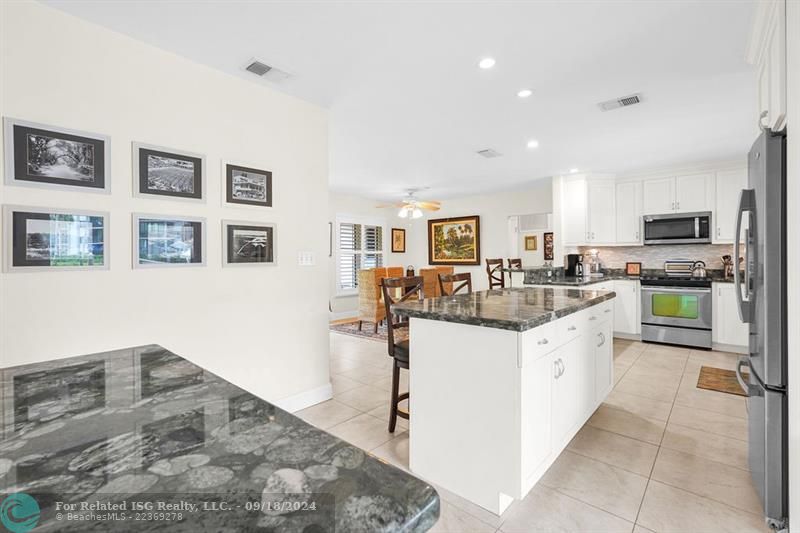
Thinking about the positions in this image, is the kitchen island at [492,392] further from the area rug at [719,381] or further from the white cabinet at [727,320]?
the white cabinet at [727,320]

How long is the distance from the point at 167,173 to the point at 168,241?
420 mm

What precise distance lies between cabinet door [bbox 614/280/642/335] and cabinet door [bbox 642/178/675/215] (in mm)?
1112

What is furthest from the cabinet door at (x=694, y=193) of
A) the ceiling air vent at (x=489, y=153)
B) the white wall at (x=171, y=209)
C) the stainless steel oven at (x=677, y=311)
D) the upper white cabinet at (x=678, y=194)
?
the white wall at (x=171, y=209)

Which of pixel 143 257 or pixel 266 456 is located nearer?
pixel 266 456

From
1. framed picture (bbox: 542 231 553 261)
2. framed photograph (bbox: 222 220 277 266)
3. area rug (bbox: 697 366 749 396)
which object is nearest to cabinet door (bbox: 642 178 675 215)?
framed picture (bbox: 542 231 553 261)

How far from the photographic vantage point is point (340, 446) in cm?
59

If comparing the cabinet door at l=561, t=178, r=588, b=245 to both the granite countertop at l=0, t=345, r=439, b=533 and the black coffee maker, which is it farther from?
the granite countertop at l=0, t=345, r=439, b=533

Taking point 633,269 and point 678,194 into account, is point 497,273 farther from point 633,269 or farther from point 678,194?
point 678,194

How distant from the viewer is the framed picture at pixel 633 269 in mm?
5602

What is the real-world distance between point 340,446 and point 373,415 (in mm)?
2462

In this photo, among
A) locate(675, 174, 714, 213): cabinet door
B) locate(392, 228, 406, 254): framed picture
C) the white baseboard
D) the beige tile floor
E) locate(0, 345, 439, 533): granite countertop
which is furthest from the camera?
locate(392, 228, 406, 254): framed picture

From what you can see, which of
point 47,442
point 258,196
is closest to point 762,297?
point 47,442

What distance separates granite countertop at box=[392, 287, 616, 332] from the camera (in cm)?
168

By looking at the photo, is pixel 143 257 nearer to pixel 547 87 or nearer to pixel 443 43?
pixel 443 43
